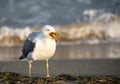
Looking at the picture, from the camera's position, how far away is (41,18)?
18547mm

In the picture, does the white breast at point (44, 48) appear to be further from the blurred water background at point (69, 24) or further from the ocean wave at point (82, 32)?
the ocean wave at point (82, 32)

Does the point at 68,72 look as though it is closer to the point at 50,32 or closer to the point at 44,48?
the point at 44,48

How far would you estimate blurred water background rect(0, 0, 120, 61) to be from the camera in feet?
41.8

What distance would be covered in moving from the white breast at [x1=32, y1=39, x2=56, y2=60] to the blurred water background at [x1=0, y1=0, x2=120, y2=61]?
4.39m

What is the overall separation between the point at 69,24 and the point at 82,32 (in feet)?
6.38

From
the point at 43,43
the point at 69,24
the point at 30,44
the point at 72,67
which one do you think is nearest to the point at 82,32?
the point at 69,24

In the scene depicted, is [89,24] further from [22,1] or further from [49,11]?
[22,1]

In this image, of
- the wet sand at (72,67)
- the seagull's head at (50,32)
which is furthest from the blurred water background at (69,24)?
the seagull's head at (50,32)

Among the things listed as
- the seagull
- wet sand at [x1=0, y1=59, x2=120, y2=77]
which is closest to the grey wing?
the seagull

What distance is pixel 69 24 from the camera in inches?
684

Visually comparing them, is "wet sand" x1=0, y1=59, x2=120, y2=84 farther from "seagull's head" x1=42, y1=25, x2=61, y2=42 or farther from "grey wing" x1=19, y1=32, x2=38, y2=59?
"seagull's head" x1=42, y1=25, x2=61, y2=42

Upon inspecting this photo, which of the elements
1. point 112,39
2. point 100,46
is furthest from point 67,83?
point 112,39

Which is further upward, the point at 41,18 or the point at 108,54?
the point at 41,18

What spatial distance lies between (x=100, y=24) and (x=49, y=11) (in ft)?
13.2
